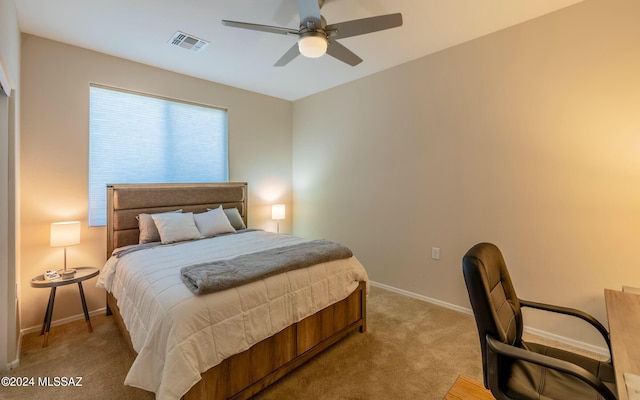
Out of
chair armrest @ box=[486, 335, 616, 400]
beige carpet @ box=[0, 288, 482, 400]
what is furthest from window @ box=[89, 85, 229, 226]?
chair armrest @ box=[486, 335, 616, 400]

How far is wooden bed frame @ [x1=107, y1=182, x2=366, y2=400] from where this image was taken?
1.69m

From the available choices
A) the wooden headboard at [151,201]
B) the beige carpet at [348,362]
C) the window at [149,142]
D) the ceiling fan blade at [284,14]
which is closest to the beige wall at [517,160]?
the beige carpet at [348,362]

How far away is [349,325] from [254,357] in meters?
0.97

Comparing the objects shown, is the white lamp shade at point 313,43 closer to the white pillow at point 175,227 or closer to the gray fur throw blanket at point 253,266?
the gray fur throw blanket at point 253,266

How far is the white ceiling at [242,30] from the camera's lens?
2.26 m

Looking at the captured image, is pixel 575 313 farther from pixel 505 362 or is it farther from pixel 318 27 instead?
pixel 318 27

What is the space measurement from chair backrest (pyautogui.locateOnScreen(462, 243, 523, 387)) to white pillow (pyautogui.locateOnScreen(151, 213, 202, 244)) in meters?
2.76

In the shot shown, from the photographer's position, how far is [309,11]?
1.83 meters

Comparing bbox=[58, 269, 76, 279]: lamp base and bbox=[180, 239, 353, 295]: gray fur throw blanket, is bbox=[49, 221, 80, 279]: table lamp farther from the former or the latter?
bbox=[180, 239, 353, 295]: gray fur throw blanket

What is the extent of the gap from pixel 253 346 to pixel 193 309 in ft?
1.58

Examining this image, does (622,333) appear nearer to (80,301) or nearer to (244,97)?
(80,301)

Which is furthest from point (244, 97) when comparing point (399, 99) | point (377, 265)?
point (377, 265)

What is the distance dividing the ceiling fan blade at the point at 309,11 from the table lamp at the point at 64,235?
268 centimetres

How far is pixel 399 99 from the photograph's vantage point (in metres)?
3.42
